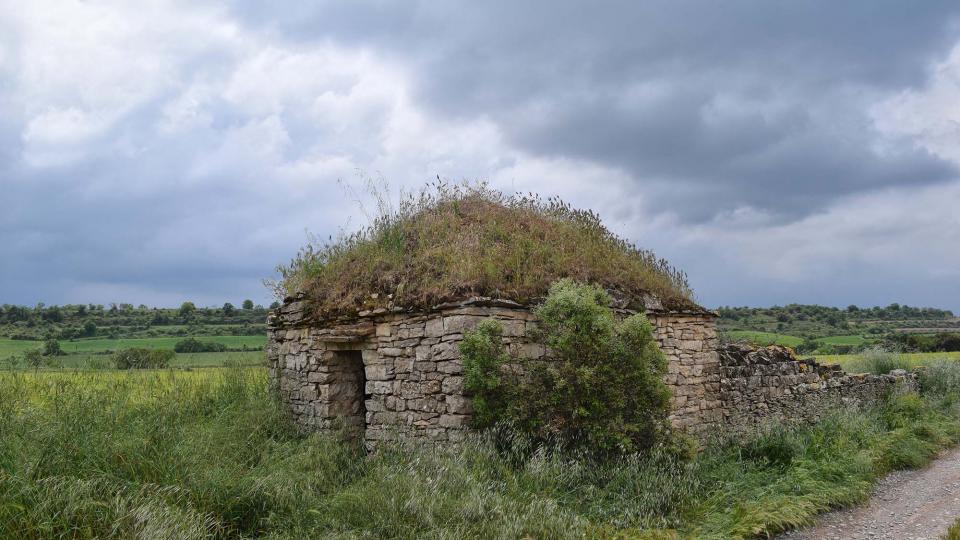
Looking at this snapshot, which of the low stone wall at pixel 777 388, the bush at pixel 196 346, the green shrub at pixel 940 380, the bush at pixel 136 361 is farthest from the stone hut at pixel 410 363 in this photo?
the bush at pixel 196 346

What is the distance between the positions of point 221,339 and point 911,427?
2777 cm

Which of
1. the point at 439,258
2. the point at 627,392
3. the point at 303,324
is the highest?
the point at 439,258

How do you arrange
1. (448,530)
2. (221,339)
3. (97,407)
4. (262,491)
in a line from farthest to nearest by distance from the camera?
(221,339) < (97,407) < (262,491) < (448,530)

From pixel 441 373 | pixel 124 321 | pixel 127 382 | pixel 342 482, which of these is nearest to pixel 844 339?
pixel 441 373

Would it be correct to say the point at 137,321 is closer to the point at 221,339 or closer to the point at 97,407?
the point at 221,339

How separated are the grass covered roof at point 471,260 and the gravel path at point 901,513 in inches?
142

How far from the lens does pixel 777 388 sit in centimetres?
1163

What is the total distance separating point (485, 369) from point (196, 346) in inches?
882

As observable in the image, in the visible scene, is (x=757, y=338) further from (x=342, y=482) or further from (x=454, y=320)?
(x=342, y=482)

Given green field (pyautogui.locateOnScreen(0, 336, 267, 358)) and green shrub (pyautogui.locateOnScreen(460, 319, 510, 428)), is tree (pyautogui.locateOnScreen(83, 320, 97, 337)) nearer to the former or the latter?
green field (pyautogui.locateOnScreen(0, 336, 267, 358))

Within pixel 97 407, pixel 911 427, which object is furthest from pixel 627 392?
pixel 911 427

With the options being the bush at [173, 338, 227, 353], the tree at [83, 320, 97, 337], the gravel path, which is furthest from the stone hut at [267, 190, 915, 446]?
the tree at [83, 320, 97, 337]

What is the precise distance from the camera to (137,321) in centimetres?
3881

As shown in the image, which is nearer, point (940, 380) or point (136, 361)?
point (136, 361)
